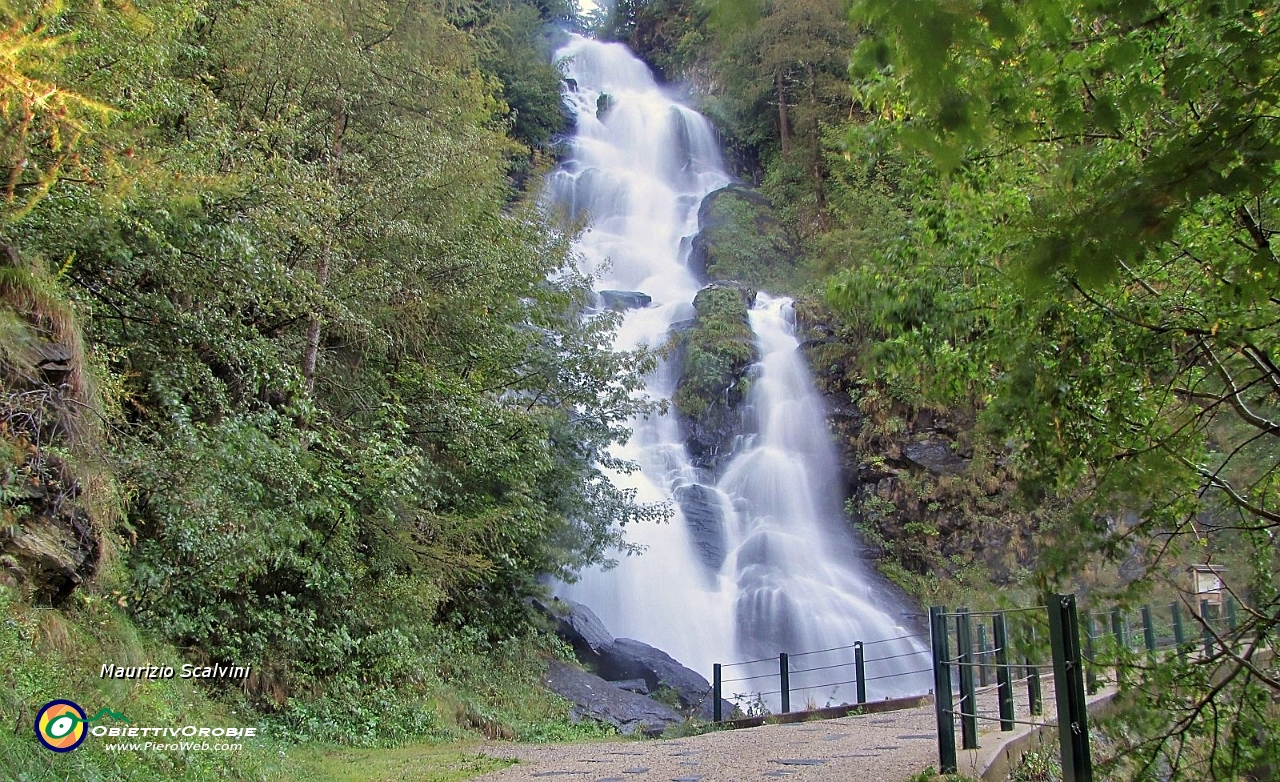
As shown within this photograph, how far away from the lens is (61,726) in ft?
13.3

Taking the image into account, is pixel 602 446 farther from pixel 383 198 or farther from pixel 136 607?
pixel 136 607

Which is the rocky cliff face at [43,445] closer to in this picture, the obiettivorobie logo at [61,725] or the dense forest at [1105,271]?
the obiettivorobie logo at [61,725]

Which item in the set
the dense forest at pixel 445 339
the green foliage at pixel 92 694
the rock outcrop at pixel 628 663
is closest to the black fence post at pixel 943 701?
the dense forest at pixel 445 339

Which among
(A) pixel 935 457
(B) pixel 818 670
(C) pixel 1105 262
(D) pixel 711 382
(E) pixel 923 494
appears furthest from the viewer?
(D) pixel 711 382

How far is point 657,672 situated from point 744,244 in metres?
17.9

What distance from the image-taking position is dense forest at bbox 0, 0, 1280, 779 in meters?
3.05

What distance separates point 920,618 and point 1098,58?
15.3 m

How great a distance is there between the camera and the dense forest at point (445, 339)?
3.05 meters

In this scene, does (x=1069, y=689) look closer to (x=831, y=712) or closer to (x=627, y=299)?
(x=831, y=712)

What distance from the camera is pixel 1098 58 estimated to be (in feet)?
11.3

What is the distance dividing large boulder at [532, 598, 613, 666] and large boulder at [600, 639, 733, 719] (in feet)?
0.59

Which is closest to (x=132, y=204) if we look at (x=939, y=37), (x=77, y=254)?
(x=77, y=254)

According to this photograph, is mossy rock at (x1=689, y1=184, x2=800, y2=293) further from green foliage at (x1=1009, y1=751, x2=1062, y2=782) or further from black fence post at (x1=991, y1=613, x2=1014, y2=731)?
green foliage at (x1=1009, y1=751, x2=1062, y2=782)

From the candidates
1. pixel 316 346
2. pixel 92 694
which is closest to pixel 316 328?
pixel 316 346
